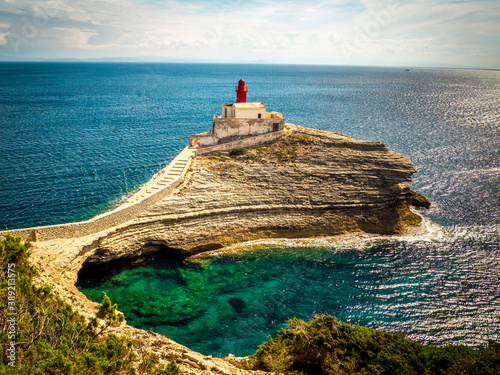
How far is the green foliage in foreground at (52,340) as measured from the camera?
39.5 feet

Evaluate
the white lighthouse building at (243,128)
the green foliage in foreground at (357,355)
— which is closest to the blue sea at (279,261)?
the green foliage in foreground at (357,355)

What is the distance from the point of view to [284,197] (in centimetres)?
3791

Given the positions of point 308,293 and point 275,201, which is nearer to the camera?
point 308,293

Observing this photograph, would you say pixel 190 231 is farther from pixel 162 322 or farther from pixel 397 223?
pixel 397 223

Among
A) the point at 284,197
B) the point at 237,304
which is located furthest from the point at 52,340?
the point at 284,197

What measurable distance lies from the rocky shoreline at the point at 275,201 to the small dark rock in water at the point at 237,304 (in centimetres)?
773

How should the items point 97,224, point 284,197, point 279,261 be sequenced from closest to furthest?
point 97,224 < point 279,261 < point 284,197


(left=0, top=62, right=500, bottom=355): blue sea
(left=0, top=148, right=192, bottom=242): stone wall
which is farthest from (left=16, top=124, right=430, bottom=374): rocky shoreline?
(left=0, top=62, right=500, bottom=355): blue sea

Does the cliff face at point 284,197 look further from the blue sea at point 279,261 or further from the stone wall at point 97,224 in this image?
the blue sea at point 279,261

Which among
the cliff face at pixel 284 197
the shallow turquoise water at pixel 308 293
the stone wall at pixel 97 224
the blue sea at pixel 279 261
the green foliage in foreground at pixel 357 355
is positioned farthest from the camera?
the cliff face at pixel 284 197

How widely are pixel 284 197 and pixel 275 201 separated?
1208mm

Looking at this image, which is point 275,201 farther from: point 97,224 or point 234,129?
point 97,224

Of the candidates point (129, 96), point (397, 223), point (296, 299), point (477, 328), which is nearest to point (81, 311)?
point (296, 299)

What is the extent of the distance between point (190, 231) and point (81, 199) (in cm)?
1559
